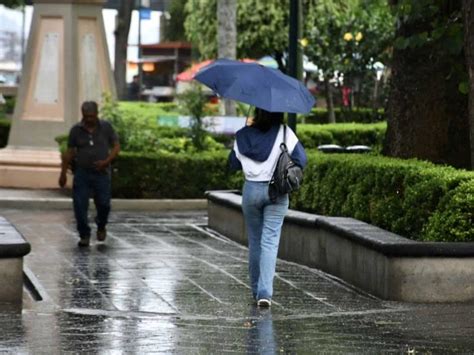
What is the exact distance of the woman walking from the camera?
444 inches

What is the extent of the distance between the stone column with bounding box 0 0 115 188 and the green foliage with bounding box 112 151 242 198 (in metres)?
2.05

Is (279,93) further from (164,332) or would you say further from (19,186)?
(19,186)

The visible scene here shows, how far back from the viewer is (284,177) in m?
11.1

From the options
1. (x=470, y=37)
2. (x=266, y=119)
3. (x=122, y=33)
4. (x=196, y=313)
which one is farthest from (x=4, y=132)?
(x=122, y=33)

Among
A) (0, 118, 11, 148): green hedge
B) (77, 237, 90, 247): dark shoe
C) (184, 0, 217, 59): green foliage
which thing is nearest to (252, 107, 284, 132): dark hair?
(77, 237, 90, 247): dark shoe

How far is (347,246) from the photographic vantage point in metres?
13.1

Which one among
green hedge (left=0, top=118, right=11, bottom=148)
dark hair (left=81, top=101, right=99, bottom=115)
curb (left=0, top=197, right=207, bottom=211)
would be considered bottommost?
curb (left=0, top=197, right=207, bottom=211)

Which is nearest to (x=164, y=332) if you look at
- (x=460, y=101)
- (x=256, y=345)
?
(x=256, y=345)

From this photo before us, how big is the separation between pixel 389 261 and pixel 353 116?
90.7ft

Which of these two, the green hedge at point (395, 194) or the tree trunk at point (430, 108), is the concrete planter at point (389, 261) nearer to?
the green hedge at point (395, 194)

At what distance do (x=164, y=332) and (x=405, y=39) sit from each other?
5.10m

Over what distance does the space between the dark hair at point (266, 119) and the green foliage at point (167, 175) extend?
429 inches

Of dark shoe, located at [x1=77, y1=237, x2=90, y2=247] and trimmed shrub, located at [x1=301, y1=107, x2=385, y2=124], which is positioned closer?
dark shoe, located at [x1=77, y1=237, x2=90, y2=247]

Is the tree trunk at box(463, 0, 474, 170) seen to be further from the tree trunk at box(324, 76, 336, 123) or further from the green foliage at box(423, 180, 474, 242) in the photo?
the tree trunk at box(324, 76, 336, 123)
